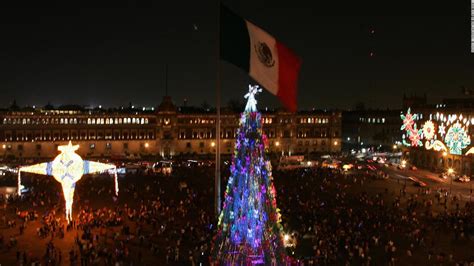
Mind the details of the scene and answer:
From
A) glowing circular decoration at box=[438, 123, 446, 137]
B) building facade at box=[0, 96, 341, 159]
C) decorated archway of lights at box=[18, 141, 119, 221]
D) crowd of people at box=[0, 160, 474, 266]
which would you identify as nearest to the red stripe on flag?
crowd of people at box=[0, 160, 474, 266]

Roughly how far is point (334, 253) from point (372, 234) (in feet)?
17.7

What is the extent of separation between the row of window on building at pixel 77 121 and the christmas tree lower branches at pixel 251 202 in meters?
70.4

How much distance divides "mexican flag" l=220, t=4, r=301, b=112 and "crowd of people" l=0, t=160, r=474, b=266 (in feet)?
37.1

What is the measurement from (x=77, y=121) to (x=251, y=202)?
71.3 m

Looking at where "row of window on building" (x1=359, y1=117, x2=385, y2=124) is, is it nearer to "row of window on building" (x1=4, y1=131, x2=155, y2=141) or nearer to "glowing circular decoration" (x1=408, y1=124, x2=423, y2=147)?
"glowing circular decoration" (x1=408, y1=124, x2=423, y2=147)

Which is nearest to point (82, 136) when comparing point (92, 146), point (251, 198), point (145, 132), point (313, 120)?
point (92, 146)

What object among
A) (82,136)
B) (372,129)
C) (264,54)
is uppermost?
(264,54)

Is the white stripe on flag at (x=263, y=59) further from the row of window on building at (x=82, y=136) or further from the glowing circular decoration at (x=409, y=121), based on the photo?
the row of window on building at (x=82, y=136)

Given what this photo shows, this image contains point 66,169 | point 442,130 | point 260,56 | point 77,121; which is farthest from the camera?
point 77,121

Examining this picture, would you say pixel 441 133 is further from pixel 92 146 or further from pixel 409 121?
pixel 92 146

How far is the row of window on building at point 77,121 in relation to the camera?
8219 centimetres

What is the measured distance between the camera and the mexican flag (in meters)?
15.8

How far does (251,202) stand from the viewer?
19609mm

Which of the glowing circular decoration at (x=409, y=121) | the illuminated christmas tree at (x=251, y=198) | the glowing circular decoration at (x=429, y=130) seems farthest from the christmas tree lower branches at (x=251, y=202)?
the glowing circular decoration at (x=409, y=121)
